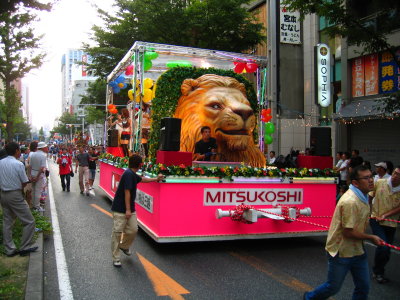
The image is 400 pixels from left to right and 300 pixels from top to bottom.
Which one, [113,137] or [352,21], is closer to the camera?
[352,21]

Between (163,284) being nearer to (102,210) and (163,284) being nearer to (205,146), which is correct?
(205,146)

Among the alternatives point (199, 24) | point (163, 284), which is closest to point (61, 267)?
point (163, 284)

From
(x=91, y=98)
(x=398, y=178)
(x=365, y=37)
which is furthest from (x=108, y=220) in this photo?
(x=91, y=98)

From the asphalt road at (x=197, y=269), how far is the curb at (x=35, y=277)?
15 centimetres

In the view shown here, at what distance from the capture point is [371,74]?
1566 centimetres

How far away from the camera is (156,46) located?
9.31 meters

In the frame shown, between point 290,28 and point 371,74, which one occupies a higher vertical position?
point 290,28

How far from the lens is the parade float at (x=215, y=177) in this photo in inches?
257

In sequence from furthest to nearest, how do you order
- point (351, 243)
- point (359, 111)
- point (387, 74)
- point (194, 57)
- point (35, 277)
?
point (359, 111) → point (387, 74) → point (194, 57) → point (35, 277) → point (351, 243)

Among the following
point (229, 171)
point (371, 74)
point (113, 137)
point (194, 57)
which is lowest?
point (229, 171)

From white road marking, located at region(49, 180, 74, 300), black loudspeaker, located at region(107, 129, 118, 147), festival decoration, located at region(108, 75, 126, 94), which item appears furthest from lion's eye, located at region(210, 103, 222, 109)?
black loudspeaker, located at region(107, 129, 118, 147)

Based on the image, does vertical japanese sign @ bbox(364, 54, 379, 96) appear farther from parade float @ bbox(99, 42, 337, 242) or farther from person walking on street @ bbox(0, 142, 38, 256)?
person walking on street @ bbox(0, 142, 38, 256)

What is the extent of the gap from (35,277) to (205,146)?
425 cm

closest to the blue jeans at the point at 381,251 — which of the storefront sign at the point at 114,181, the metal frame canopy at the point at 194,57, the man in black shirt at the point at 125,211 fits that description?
the man in black shirt at the point at 125,211
